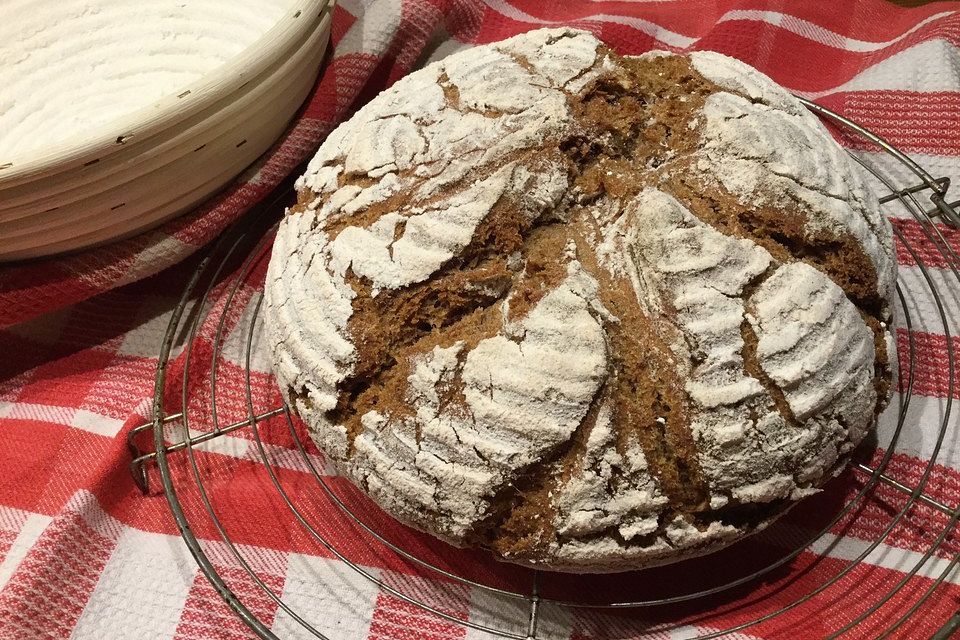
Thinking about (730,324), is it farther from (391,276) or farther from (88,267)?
(88,267)

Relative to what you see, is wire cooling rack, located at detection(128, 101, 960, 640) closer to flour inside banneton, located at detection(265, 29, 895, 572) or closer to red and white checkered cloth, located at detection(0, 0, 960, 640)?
red and white checkered cloth, located at detection(0, 0, 960, 640)

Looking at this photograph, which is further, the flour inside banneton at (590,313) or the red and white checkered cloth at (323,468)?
the red and white checkered cloth at (323,468)

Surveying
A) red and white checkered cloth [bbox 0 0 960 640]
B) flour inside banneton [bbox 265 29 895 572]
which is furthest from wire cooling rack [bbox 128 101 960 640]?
flour inside banneton [bbox 265 29 895 572]

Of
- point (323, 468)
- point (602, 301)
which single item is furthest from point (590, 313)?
point (323, 468)

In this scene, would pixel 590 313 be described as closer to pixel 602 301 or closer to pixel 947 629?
pixel 602 301

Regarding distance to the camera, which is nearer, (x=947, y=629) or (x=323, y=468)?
(x=947, y=629)

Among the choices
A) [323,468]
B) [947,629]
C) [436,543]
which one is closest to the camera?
[947,629]

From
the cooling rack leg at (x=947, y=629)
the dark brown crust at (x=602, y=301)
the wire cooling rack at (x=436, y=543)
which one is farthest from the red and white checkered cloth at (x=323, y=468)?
the dark brown crust at (x=602, y=301)

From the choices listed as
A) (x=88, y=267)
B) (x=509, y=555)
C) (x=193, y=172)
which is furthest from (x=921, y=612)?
(x=88, y=267)

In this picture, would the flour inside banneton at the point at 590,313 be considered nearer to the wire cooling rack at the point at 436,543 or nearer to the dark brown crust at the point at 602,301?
the dark brown crust at the point at 602,301
